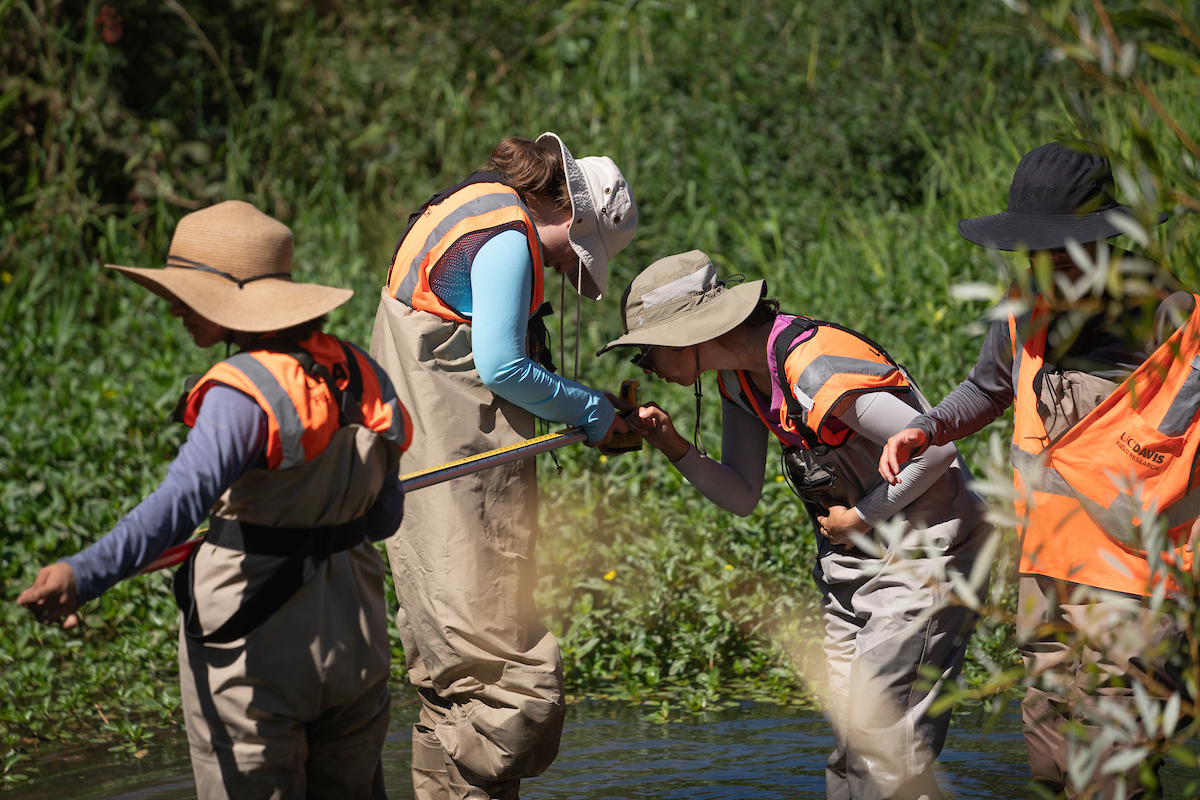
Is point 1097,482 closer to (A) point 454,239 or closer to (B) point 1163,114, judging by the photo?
(B) point 1163,114

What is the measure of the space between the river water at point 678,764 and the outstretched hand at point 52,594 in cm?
196

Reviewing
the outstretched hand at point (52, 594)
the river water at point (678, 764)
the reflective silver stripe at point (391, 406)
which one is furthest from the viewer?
the river water at point (678, 764)

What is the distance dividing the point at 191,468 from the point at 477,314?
0.89 meters

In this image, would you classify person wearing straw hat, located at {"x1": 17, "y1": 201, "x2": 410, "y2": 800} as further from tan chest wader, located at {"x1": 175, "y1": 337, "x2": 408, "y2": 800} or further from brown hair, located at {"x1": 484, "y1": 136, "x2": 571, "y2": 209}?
brown hair, located at {"x1": 484, "y1": 136, "x2": 571, "y2": 209}

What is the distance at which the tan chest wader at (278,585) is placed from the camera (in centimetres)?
234

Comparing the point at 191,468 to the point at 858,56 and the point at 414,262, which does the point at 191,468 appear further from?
the point at 858,56

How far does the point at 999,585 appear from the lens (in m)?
1.86

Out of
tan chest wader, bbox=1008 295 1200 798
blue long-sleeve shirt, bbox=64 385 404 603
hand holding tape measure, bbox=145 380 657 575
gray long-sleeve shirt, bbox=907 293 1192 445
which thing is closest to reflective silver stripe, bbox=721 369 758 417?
hand holding tape measure, bbox=145 380 657 575

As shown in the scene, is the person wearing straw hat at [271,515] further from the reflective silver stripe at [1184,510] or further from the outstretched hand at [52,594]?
the reflective silver stripe at [1184,510]

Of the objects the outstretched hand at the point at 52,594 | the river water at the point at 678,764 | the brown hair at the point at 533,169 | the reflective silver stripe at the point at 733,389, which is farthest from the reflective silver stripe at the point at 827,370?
the outstretched hand at the point at 52,594

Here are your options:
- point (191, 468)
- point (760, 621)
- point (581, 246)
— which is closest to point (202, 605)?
point (191, 468)

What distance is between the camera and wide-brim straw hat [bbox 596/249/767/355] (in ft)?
10.0

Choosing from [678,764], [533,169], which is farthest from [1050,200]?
[678,764]

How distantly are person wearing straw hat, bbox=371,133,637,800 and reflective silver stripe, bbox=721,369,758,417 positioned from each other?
36 centimetres
